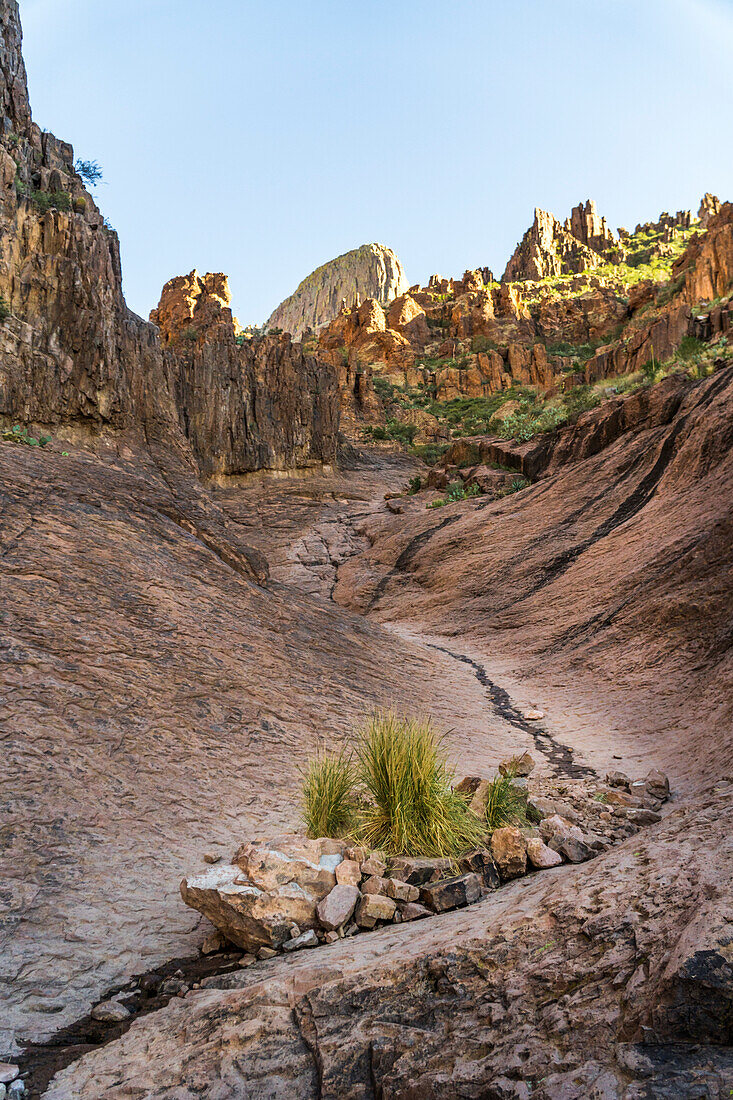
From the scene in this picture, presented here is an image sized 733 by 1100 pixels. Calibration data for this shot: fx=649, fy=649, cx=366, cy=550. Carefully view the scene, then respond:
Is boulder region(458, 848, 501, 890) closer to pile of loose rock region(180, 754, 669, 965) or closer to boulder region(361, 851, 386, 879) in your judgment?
pile of loose rock region(180, 754, 669, 965)

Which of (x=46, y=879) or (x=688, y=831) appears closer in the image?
(x=688, y=831)

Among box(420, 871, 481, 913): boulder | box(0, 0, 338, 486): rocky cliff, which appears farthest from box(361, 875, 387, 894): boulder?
box(0, 0, 338, 486): rocky cliff

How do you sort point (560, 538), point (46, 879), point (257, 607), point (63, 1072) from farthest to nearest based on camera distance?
point (560, 538) < point (257, 607) < point (46, 879) < point (63, 1072)

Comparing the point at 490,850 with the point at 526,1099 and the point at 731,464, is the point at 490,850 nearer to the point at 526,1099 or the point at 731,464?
the point at 526,1099

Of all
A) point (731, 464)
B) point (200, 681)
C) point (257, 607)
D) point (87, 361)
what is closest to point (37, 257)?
point (87, 361)

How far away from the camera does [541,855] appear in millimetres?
4211

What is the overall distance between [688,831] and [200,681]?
5309 millimetres

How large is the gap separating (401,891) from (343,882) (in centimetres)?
35

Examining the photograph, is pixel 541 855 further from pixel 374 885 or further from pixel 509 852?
pixel 374 885

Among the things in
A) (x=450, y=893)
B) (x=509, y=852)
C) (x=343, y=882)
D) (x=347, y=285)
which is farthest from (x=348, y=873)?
(x=347, y=285)

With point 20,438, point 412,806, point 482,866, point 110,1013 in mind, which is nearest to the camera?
point 110,1013

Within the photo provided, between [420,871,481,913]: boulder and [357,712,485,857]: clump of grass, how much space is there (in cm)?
45

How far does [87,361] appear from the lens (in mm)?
13641

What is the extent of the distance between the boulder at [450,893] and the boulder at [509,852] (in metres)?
0.36
